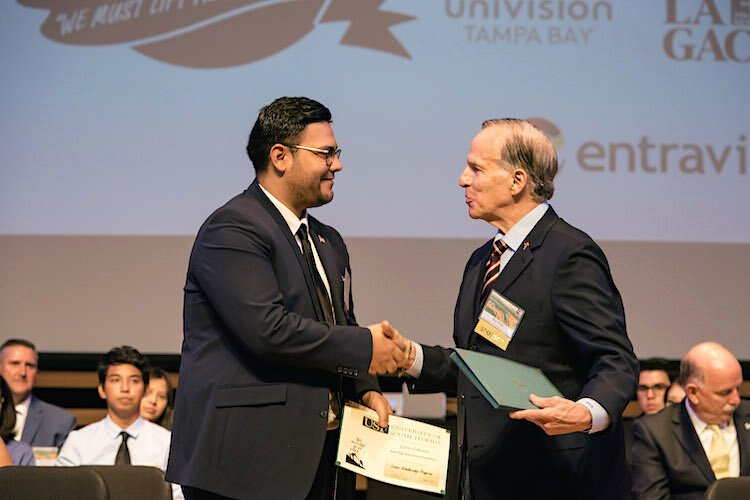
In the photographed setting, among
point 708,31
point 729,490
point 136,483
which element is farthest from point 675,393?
point 136,483

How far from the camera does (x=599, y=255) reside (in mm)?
2559

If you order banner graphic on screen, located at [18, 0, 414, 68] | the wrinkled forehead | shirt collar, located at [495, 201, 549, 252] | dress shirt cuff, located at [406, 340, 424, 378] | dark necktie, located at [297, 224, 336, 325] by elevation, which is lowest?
dress shirt cuff, located at [406, 340, 424, 378]

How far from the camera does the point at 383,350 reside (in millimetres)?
2561

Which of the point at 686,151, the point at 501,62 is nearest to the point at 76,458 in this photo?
the point at 501,62

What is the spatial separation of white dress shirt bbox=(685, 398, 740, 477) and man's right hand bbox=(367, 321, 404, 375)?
8.21 feet

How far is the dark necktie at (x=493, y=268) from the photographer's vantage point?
269 cm

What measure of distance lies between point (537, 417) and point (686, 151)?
3.93m

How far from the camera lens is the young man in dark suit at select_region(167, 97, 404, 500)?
2402 mm

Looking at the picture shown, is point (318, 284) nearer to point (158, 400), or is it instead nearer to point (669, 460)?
point (669, 460)

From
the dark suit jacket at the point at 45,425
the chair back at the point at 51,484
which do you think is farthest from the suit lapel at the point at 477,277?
the dark suit jacket at the point at 45,425

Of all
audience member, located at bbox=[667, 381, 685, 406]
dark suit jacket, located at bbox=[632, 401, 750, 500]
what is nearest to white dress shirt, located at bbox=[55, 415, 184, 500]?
dark suit jacket, located at bbox=[632, 401, 750, 500]

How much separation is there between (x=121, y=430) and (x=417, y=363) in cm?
293

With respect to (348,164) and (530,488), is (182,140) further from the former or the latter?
(530,488)

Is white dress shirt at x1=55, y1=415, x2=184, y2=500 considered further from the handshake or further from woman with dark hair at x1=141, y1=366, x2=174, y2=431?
the handshake
